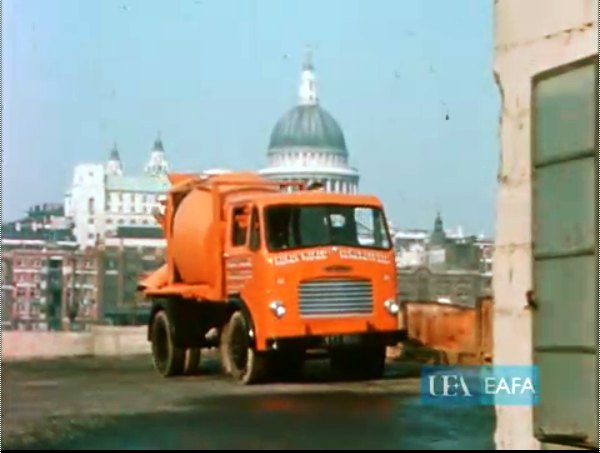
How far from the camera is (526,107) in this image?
7.56 meters

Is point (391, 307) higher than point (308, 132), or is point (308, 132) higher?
point (308, 132)

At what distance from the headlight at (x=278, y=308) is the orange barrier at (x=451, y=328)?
4.91 m

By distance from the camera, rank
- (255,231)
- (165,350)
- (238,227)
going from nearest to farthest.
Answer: (255,231) → (238,227) → (165,350)

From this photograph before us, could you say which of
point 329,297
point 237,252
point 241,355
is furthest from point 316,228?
point 241,355

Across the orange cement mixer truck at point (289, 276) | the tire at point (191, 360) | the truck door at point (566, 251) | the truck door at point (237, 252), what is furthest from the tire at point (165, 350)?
the truck door at point (566, 251)

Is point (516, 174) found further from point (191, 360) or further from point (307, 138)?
point (307, 138)

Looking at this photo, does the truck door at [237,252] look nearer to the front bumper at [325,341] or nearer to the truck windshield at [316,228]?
the truck windshield at [316,228]

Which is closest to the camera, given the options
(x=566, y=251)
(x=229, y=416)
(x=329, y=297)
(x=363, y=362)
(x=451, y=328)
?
(x=566, y=251)

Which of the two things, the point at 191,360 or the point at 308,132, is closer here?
the point at 191,360

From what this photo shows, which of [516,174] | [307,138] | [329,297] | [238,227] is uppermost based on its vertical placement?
[307,138]

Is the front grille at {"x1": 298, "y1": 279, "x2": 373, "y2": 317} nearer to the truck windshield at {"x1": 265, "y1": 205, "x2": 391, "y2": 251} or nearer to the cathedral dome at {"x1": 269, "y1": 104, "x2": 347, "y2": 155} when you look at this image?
the truck windshield at {"x1": 265, "y1": 205, "x2": 391, "y2": 251}

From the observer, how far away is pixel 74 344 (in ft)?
93.0

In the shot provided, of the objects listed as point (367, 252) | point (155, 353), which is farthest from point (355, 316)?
point (155, 353)

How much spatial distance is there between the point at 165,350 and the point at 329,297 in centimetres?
463
